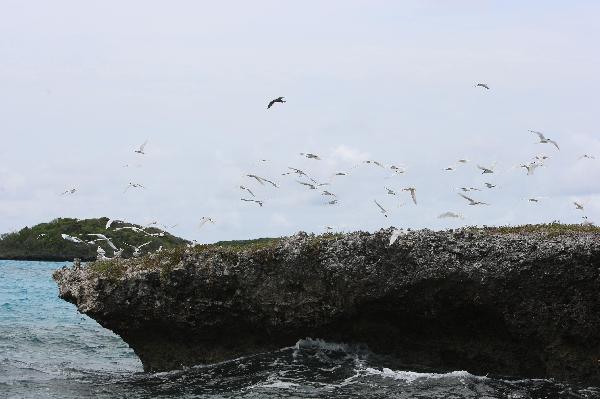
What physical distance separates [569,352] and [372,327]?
459cm

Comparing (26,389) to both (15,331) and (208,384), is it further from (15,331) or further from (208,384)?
(15,331)

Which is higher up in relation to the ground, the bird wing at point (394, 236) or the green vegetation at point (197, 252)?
the bird wing at point (394, 236)

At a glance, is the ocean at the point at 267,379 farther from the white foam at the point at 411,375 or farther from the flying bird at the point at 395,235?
the flying bird at the point at 395,235

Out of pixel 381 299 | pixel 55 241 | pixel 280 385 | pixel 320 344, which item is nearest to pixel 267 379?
pixel 280 385

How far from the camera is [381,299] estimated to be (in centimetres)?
1867

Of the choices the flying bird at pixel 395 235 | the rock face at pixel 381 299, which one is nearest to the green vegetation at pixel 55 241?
the rock face at pixel 381 299

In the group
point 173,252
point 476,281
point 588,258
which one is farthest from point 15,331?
point 588,258

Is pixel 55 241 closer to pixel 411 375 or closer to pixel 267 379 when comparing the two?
pixel 267 379

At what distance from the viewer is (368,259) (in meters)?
18.6

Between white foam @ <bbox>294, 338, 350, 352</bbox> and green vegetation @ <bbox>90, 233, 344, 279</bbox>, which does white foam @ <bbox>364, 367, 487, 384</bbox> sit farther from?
green vegetation @ <bbox>90, 233, 344, 279</bbox>

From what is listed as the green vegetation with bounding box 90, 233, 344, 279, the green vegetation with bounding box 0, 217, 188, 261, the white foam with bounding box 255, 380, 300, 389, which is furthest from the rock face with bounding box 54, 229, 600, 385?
the green vegetation with bounding box 0, 217, 188, 261

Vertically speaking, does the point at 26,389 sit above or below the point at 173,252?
below

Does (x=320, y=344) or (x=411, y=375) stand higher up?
(x=320, y=344)

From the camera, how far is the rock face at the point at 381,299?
58.2 feet
